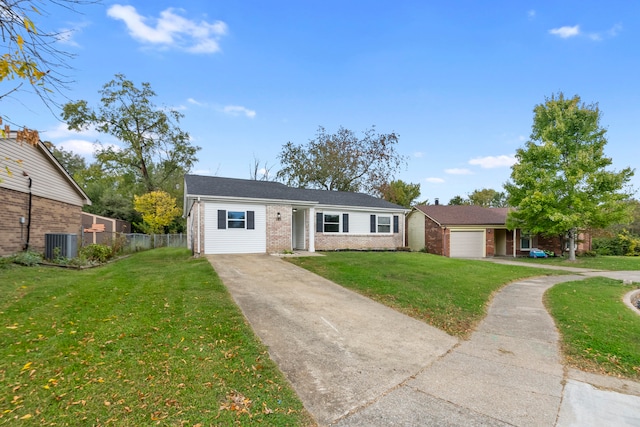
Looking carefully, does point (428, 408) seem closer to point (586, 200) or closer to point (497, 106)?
point (497, 106)

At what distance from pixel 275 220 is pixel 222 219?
2.66 meters

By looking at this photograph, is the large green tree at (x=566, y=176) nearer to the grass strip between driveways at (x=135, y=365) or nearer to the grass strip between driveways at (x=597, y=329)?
the grass strip between driveways at (x=597, y=329)

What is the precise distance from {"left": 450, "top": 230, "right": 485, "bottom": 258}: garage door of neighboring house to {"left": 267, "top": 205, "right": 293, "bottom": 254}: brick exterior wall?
485 inches

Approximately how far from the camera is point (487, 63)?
13.9m

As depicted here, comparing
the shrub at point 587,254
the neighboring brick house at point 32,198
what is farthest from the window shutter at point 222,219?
the shrub at point 587,254

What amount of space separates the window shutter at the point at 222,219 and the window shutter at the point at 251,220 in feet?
3.63

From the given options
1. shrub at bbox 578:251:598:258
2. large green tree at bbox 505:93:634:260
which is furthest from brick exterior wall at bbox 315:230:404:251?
shrub at bbox 578:251:598:258

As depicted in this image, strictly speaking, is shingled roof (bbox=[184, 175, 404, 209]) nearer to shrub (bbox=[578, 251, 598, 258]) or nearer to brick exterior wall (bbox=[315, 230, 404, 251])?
brick exterior wall (bbox=[315, 230, 404, 251])

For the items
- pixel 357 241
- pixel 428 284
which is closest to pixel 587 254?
pixel 357 241

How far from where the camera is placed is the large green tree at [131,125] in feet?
98.6

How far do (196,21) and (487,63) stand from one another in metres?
12.2

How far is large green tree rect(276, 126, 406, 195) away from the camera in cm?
3625

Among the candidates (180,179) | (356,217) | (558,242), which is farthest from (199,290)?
(180,179)

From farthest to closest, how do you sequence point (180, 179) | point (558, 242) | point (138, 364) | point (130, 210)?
point (180, 179) → point (130, 210) → point (558, 242) → point (138, 364)
